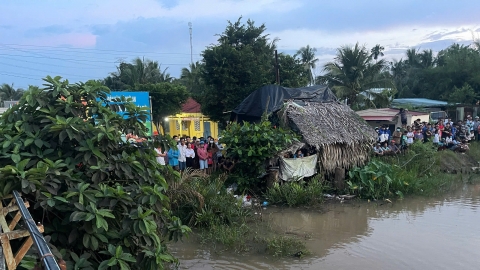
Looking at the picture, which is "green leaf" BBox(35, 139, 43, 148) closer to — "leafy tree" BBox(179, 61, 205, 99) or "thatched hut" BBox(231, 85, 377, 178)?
"thatched hut" BBox(231, 85, 377, 178)

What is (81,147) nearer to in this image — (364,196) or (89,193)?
(89,193)

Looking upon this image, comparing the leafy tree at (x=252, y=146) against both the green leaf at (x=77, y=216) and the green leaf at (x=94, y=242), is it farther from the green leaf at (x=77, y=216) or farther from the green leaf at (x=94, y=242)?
the green leaf at (x=77, y=216)

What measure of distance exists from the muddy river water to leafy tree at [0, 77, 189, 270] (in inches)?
124

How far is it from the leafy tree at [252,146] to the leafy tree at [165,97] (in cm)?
1456

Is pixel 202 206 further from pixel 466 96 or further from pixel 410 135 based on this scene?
pixel 466 96

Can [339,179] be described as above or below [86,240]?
below

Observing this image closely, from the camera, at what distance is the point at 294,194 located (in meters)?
11.3

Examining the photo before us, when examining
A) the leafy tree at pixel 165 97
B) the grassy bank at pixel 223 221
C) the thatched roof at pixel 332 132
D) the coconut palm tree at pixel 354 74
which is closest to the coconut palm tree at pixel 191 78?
the leafy tree at pixel 165 97

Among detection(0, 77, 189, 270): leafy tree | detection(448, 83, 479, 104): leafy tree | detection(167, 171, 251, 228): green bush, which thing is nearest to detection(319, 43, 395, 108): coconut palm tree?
detection(448, 83, 479, 104): leafy tree

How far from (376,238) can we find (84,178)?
21.5 ft

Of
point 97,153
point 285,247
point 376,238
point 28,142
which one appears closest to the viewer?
point 28,142

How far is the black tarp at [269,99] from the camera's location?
547 inches

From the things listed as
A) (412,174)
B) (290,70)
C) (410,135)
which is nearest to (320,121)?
(412,174)

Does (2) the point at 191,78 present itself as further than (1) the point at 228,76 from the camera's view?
Yes
